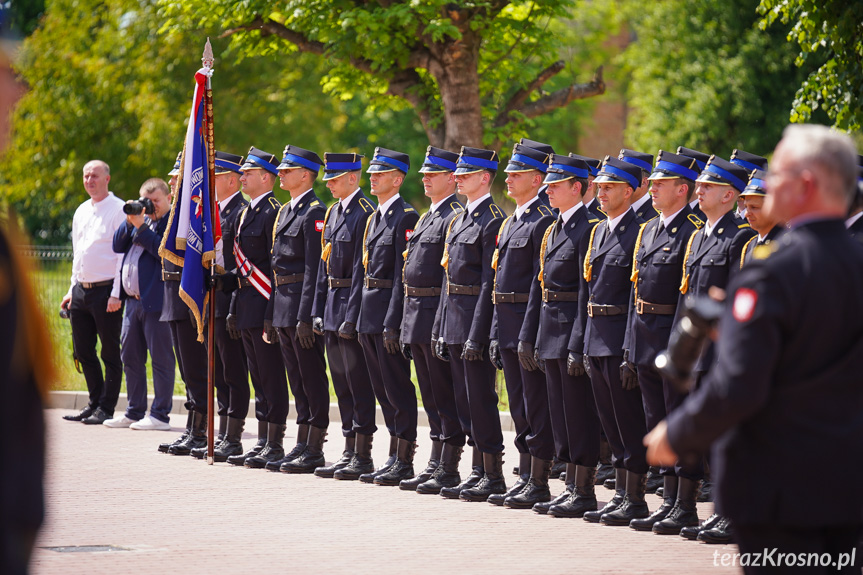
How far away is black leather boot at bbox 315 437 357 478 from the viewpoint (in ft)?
33.8

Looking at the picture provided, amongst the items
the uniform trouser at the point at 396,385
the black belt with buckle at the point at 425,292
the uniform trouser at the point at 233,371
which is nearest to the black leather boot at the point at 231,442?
the uniform trouser at the point at 233,371

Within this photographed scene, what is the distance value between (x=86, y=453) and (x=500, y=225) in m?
4.57

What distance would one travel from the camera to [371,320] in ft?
32.8

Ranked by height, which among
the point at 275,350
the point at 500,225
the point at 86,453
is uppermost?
the point at 500,225

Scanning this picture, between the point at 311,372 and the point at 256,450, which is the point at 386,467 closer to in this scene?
the point at 311,372

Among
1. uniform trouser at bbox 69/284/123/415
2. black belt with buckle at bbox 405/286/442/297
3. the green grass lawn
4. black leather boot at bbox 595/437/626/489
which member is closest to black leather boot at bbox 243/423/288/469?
black belt with buckle at bbox 405/286/442/297

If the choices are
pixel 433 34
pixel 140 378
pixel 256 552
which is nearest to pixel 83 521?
pixel 256 552

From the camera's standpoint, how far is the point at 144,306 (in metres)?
12.7

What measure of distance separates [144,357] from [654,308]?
6769 millimetres

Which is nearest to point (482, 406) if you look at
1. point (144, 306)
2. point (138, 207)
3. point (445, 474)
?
point (445, 474)

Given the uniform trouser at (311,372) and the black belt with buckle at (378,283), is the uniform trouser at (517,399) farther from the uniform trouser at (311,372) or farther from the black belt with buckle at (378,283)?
the uniform trouser at (311,372)

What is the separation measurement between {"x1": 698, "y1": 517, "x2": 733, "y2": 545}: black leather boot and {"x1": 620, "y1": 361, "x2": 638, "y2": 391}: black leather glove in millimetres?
1093

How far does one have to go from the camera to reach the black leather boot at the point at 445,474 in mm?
9523

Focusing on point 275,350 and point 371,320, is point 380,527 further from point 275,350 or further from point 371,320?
point 275,350
